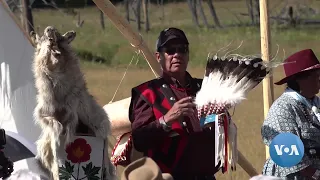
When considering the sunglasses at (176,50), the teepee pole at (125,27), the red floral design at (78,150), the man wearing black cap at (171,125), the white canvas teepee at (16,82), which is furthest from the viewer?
the teepee pole at (125,27)

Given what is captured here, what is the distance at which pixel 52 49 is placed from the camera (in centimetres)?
355

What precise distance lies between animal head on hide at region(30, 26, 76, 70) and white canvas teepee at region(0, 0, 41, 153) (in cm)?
119

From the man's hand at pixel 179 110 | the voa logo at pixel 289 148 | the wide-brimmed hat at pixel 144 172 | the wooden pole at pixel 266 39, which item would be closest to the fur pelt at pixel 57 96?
the man's hand at pixel 179 110

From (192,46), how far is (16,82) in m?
20.1

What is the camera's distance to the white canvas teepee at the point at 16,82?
494cm

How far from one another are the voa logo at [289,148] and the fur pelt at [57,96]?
3.46ft

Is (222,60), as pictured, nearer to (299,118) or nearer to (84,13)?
(299,118)

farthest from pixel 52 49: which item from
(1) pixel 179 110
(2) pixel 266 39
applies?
(2) pixel 266 39

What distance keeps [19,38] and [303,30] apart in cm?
2314

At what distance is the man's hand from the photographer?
3.97 meters

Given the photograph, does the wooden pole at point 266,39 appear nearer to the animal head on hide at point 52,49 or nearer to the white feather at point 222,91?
the white feather at point 222,91

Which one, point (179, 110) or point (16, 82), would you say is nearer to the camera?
point (179, 110)

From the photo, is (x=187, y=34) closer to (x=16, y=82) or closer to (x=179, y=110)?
(x=16, y=82)

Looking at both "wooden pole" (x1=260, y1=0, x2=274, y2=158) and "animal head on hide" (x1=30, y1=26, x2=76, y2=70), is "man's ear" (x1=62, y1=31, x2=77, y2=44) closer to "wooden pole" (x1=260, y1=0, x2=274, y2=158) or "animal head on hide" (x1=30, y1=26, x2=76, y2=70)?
"animal head on hide" (x1=30, y1=26, x2=76, y2=70)
